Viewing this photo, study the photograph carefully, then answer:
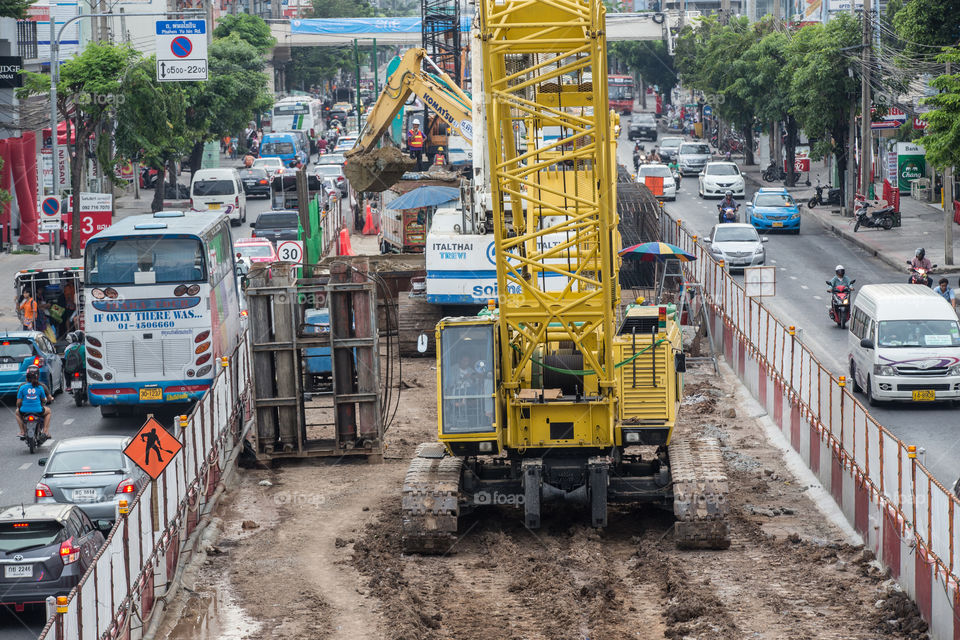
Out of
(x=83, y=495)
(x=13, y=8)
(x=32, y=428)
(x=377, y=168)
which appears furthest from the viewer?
(x=13, y=8)

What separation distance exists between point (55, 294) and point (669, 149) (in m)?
52.5

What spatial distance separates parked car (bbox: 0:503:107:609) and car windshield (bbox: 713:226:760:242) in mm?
32171

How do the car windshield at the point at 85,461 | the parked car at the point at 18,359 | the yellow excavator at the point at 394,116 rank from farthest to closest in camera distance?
the yellow excavator at the point at 394,116
the parked car at the point at 18,359
the car windshield at the point at 85,461

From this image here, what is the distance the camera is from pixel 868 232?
54.5 m

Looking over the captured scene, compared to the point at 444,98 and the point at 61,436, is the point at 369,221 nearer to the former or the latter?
the point at 444,98

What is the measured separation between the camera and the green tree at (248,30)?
10100 cm

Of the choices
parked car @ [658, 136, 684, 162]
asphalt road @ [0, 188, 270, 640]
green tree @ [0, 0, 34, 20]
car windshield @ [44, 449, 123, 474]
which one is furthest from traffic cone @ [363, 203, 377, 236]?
car windshield @ [44, 449, 123, 474]

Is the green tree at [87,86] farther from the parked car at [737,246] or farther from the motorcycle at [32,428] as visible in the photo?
the motorcycle at [32,428]

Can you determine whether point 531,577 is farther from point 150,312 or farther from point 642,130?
point 642,130

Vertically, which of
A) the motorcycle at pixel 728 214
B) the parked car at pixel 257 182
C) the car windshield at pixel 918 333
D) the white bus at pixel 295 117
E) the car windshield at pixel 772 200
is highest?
the white bus at pixel 295 117

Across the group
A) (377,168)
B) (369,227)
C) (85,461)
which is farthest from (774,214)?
(85,461)

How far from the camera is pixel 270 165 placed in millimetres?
73750

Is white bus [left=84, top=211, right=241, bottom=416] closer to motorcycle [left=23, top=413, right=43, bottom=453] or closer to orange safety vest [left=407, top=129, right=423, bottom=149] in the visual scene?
motorcycle [left=23, top=413, right=43, bottom=453]

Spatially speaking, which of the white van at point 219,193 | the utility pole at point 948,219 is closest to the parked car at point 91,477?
the utility pole at point 948,219
